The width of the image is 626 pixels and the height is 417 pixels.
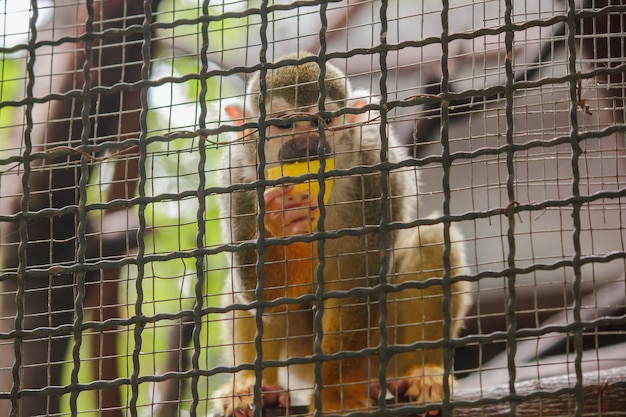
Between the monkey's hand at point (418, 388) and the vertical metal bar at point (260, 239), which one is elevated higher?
the vertical metal bar at point (260, 239)

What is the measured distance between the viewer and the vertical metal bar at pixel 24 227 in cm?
232

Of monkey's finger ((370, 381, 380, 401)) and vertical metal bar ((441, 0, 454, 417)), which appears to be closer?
vertical metal bar ((441, 0, 454, 417))

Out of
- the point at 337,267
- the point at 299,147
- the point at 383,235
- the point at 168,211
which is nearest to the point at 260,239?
the point at 383,235

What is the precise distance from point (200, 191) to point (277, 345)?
5.33 feet

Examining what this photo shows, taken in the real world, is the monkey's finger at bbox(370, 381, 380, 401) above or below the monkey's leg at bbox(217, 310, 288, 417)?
below

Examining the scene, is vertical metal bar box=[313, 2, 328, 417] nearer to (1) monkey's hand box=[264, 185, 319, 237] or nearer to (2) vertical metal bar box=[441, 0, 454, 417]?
(2) vertical metal bar box=[441, 0, 454, 417]

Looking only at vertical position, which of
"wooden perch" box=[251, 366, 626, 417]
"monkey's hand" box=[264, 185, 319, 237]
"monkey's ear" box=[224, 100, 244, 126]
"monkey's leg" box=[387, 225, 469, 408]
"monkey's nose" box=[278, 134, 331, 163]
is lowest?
"wooden perch" box=[251, 366, 626, 417]

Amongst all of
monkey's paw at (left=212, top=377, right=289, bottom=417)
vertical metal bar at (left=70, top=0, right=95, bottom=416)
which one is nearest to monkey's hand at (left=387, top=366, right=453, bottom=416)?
monkey's paw at (left=212, top=377, right=289, bottom=417)

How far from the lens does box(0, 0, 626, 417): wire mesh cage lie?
85.8 inches

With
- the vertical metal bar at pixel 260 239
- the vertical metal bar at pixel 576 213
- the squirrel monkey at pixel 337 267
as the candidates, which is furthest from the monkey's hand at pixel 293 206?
the vertical metal bar at pixel 576 213

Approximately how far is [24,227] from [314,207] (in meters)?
1.02

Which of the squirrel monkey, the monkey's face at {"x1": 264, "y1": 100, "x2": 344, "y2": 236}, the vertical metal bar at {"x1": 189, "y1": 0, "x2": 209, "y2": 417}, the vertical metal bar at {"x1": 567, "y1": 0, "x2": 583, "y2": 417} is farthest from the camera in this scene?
the squirrel monkey

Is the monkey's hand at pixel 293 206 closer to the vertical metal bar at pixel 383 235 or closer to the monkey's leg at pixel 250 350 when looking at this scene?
the vertical metal bar at pixel 383 235

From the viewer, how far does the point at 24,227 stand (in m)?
2.41
